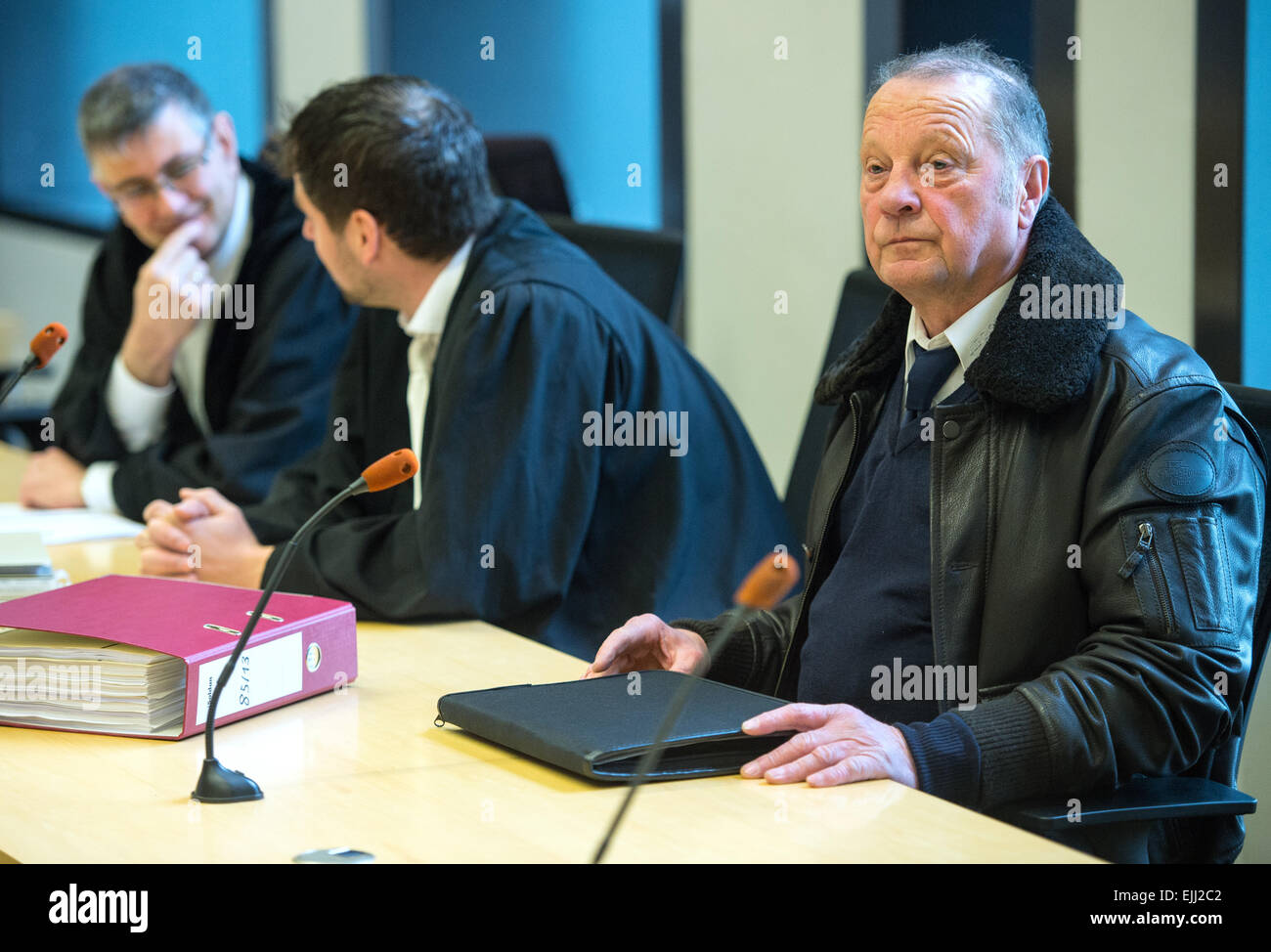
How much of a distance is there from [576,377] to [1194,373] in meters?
0.86

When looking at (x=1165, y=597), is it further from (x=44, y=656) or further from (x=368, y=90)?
(x=368, y=90)

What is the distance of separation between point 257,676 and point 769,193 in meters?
1.81

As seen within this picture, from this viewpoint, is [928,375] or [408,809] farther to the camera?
[928,375]

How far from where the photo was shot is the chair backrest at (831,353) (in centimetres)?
205

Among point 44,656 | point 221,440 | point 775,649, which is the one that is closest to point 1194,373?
point 775,649

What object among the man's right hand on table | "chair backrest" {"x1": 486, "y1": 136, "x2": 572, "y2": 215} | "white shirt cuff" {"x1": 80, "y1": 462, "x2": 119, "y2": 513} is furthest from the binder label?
"chair backrest" {"x1": 486, "y1": 136, "x2": 572, "y2": 215}

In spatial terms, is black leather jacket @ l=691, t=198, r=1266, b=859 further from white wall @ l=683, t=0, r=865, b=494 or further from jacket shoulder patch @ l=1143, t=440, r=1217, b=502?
white wall @ l=683, t=0, r=865, b=494

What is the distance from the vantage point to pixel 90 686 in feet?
4.63

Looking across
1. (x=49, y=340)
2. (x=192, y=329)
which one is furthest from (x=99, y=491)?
(x=49, y=340)

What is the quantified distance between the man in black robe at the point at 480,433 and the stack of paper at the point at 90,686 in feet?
1.56

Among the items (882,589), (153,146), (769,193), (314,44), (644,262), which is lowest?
(882,589)

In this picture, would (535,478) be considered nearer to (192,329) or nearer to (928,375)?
(928,375)

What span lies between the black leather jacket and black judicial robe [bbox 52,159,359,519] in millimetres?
1453

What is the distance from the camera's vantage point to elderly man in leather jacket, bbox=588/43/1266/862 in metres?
1.27
